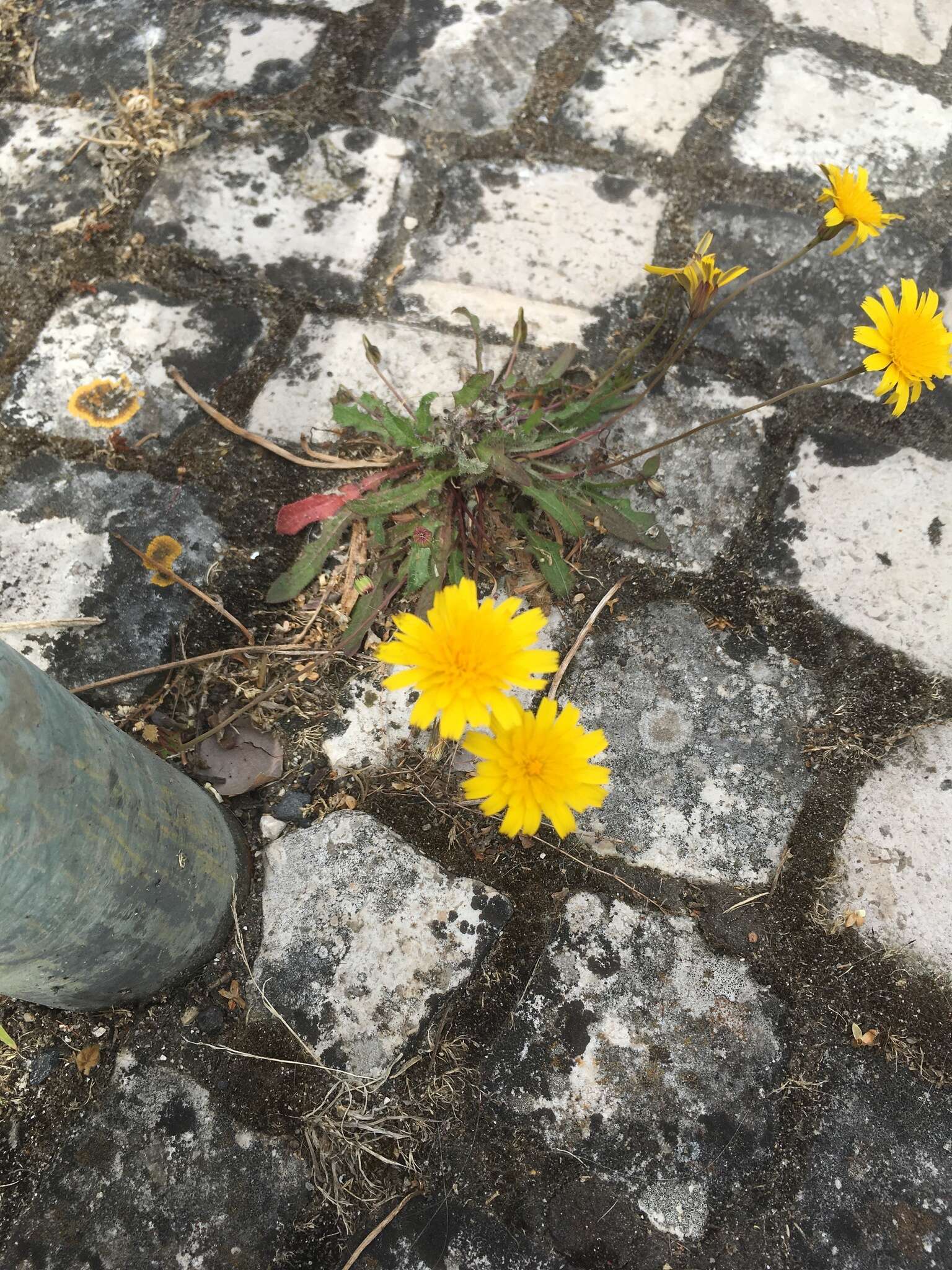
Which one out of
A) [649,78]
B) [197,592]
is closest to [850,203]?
[649,78]

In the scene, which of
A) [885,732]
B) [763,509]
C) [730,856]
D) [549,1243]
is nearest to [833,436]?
[763,509]

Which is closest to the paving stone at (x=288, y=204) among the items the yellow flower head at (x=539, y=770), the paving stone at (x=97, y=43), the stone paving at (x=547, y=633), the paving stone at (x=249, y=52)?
the stone paving at (x=547, y=633)

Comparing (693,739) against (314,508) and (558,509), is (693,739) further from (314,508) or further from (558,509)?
(314,508)

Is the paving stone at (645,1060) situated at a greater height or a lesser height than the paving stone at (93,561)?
lesser

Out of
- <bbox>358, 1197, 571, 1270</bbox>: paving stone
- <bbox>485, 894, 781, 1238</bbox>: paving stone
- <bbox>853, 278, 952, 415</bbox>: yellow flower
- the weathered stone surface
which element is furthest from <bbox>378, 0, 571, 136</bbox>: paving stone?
<bbox>358, 1197, 571, 1270</bbox>: paving stone

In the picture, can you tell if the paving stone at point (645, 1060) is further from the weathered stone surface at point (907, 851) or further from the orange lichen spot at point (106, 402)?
the orange lichen spot at point (106, 402)

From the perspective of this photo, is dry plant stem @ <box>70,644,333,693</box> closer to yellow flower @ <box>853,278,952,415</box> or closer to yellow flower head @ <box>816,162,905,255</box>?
yellow flower @ <box>853,278,952,415</box>

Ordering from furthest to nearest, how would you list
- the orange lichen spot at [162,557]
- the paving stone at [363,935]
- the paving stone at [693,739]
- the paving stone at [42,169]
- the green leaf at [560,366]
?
the paving stone at [42,169] < the green leaf at [560,366] < the orange lichen spot at [162,557] < the paving stone at [693,739] < the paving stone at [363,935]
